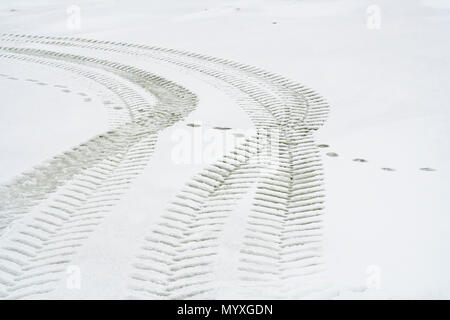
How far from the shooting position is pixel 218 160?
13.3 feet

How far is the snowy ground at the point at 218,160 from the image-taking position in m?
2.70

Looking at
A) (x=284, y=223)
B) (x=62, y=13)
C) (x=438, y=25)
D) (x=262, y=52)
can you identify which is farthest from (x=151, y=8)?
(x=284, y=223)

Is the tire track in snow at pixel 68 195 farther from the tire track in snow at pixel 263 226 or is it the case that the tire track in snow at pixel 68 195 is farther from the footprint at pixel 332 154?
the footprint at pixel 332 154

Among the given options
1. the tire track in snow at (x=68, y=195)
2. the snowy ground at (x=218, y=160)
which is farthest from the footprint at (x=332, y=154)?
the tire track in snow at (x=68, y=195)

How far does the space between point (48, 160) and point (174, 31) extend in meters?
5.13

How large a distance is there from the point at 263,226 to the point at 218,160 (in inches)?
40.0

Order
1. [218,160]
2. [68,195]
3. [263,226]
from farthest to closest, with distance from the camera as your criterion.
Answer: [218,160]
[68,195]
[263,226]

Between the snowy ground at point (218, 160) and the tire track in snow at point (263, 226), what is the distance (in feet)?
0.04

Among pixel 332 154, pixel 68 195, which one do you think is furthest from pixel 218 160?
pixel 68 195

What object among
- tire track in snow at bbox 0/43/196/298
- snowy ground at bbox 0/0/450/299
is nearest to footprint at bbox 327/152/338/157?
snowy ground at bbox 0/0/450/299

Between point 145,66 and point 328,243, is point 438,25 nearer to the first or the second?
point 145,66

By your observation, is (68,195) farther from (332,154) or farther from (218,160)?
(332,154)

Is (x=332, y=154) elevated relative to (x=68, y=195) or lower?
elevated
